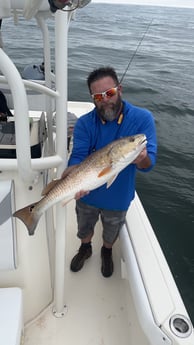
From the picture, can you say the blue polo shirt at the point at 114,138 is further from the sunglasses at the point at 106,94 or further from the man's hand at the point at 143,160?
the sunglasses at the point at 106,94

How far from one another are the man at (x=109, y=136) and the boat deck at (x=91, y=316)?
476mm

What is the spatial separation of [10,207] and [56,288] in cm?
84

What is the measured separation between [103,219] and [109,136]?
2.77 ft

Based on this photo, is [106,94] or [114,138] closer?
[106,94]

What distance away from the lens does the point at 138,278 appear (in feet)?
7.91

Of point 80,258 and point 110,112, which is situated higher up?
point 110,112

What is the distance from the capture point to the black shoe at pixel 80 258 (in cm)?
329

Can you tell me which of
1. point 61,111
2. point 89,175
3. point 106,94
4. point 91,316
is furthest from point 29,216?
point 91,316

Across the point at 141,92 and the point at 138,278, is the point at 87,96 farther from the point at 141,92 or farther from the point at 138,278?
the point at 138,278

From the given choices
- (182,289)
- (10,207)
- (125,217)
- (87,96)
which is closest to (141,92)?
(87,96)

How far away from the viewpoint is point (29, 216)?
2.13m

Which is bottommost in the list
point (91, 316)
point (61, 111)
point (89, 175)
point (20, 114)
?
point (91, 316)

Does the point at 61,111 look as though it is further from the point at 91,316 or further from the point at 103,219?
the point at 91,316

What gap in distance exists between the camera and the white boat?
77.0 inches
